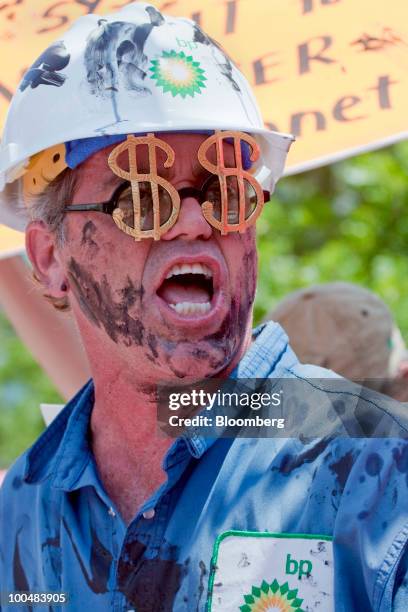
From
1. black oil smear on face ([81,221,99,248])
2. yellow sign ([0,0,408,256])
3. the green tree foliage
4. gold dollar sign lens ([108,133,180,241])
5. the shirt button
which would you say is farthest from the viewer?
the green tree foliage

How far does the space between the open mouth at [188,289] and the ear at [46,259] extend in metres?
0.36

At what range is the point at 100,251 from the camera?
8.57 ft

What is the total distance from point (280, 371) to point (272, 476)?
0.28 metres

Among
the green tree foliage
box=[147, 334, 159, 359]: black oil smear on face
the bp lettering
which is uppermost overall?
the green tree foliage

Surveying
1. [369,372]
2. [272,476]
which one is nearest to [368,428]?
[272,476]

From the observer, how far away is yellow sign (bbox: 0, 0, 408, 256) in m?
2.93

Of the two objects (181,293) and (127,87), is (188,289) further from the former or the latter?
(127,87)

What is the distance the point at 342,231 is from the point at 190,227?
5.18 metres

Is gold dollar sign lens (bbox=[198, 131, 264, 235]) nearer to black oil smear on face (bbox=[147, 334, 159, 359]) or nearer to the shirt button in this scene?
black oil smear on face (bbox=[147, 334, 159, 359])

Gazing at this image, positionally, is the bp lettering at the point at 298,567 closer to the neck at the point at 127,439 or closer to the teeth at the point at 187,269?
the neck at the point at 127,439

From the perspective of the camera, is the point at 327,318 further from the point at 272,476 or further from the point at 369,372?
the point at 272,476

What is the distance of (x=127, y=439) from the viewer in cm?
268

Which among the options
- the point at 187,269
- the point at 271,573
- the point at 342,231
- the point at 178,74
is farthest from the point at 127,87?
the point at 342,231

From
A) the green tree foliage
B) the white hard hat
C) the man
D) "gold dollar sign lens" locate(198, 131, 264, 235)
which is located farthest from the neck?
the green tree foliage
